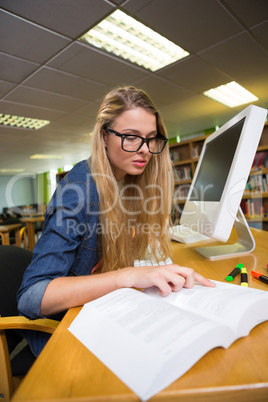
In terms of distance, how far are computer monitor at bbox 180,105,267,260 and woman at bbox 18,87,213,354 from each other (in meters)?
0.17

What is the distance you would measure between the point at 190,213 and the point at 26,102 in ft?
12.3

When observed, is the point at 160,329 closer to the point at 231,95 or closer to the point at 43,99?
the point at 43,99

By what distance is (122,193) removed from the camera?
1.18m

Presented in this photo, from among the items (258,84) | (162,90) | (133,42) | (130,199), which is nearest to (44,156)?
(162,90)

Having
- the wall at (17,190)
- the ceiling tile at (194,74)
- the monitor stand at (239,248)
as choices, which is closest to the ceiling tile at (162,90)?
the ceiling tile at (194,74)

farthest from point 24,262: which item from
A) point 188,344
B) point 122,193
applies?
point 188,344

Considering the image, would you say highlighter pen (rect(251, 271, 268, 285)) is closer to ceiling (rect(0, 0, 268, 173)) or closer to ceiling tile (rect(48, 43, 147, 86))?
ceiling (rect(0, 0, 268, 173))

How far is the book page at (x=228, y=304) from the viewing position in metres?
0.40

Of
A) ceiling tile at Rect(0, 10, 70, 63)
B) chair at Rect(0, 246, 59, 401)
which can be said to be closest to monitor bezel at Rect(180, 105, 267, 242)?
chair at Rect(0, 246, 59, 401)

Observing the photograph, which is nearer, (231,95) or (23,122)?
(231,95)

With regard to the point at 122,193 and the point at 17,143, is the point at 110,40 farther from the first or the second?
the point at 17,143

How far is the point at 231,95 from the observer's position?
4.63m

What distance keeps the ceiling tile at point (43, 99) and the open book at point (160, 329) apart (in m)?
3.69

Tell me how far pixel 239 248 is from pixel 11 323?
815mm
